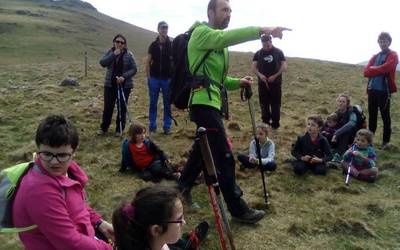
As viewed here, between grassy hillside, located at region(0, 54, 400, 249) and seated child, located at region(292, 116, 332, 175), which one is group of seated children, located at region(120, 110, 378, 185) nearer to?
seated child, located at region(292, 116, 332, 175)

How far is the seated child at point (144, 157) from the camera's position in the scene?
874cm

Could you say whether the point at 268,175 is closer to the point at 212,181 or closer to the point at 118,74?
the point at 212,181

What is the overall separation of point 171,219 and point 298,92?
18.8m

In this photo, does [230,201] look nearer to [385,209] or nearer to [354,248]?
[354,248]

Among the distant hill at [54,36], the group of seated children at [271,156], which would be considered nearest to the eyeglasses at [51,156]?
the group of seated children at [271,156]

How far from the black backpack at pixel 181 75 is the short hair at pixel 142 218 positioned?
9.50ft

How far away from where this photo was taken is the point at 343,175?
955cm

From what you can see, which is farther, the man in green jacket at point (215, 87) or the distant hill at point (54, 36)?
the distant hill at point (54, 36)

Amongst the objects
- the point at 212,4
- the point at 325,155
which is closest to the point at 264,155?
the point at 325,155

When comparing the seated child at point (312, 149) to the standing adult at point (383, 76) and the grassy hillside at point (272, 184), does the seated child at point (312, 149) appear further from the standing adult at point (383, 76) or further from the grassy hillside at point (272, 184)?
the standing adult at point (383, 76)

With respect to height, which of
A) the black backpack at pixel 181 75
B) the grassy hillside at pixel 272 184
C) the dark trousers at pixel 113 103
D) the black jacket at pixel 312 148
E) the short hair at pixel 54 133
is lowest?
the grassy hillside at pixel 272 184

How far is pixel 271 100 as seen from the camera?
12.2 metres

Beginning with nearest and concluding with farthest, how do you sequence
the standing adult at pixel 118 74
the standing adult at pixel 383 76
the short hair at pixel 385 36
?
1. the short hair at pixel 385 36
2. the standing adult at pixel 383 76
3. the standing adult at pixel 118 74

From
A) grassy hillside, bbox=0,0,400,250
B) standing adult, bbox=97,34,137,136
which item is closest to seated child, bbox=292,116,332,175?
grassy hillside, bbox=0,0,400,250
